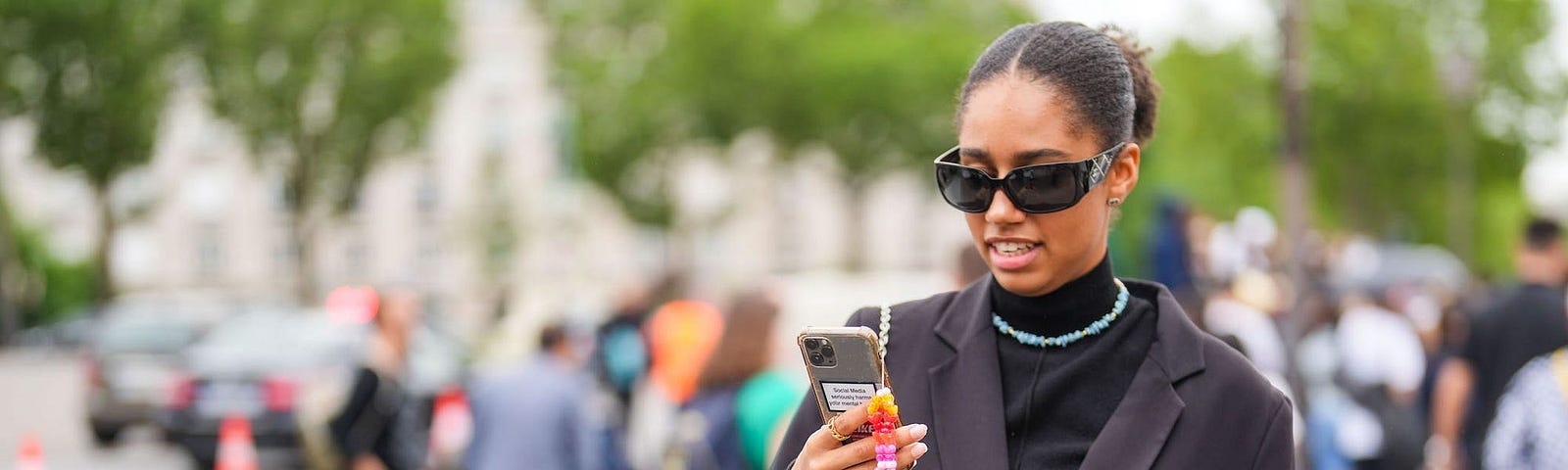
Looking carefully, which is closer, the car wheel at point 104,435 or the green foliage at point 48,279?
the car wheel at point 104,435

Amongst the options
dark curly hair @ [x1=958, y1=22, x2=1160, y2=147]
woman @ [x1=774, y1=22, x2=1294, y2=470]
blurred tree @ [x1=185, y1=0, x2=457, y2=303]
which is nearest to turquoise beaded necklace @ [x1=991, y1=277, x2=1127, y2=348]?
woman @ [x1=774, y1=22, x2=1294, y2=470]

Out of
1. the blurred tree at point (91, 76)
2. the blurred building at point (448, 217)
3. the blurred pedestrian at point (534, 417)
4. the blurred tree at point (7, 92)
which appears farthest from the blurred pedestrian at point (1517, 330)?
the blurred building at point (448, 217)

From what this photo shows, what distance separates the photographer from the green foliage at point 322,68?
126 feet

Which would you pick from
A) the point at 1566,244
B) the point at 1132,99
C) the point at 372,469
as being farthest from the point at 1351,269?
the point at 1132,99

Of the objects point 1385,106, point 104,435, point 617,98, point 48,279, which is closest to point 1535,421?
point 104,435

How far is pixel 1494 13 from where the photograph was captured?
40375mm

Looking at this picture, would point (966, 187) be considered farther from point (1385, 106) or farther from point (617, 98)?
point (617, 98)

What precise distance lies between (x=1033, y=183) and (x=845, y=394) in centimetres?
40

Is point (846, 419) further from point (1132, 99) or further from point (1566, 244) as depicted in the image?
point (1566, 244)

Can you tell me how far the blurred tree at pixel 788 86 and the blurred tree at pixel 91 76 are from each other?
14587 millimetres

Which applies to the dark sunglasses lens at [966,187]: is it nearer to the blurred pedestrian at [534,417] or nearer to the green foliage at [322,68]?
the blurred pedestrian at [534,417]

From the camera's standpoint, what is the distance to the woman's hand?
2.10 meters

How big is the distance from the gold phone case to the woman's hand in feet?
0.10

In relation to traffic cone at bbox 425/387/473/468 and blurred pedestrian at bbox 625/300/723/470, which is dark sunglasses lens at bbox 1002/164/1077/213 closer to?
blurred pedestrian at bbox 625/300/723/470
